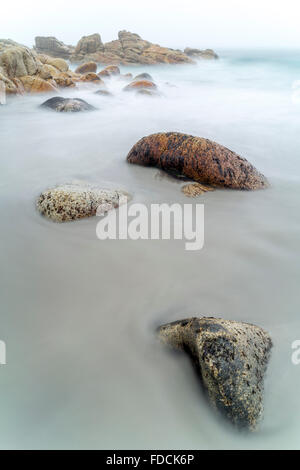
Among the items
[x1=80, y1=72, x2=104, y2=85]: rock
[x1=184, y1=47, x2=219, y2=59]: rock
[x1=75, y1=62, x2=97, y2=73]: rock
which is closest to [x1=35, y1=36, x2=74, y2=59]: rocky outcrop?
[x1=184, y1=47, x2=219, y2=59]: rock

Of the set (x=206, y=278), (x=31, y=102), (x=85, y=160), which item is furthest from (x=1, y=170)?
(x=31, y=102)

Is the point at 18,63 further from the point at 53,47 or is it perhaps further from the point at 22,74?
the point at 53,47

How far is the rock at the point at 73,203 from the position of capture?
322 cm

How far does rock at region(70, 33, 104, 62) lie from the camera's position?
118ft

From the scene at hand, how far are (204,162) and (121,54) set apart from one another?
4008 centimetres

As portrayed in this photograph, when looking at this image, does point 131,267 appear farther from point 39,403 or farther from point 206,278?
point 39,403

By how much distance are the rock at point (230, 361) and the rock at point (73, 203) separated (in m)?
1.91

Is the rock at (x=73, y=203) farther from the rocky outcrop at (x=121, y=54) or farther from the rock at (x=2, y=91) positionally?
the rocky outcrop at (x=121, y=54)

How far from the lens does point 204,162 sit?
13.2 ft

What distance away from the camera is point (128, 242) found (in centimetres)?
293

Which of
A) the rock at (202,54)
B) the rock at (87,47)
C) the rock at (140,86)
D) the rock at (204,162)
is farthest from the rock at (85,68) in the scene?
the rock at (202,54)

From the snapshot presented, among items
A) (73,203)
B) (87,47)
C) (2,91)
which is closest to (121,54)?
(87,47)
